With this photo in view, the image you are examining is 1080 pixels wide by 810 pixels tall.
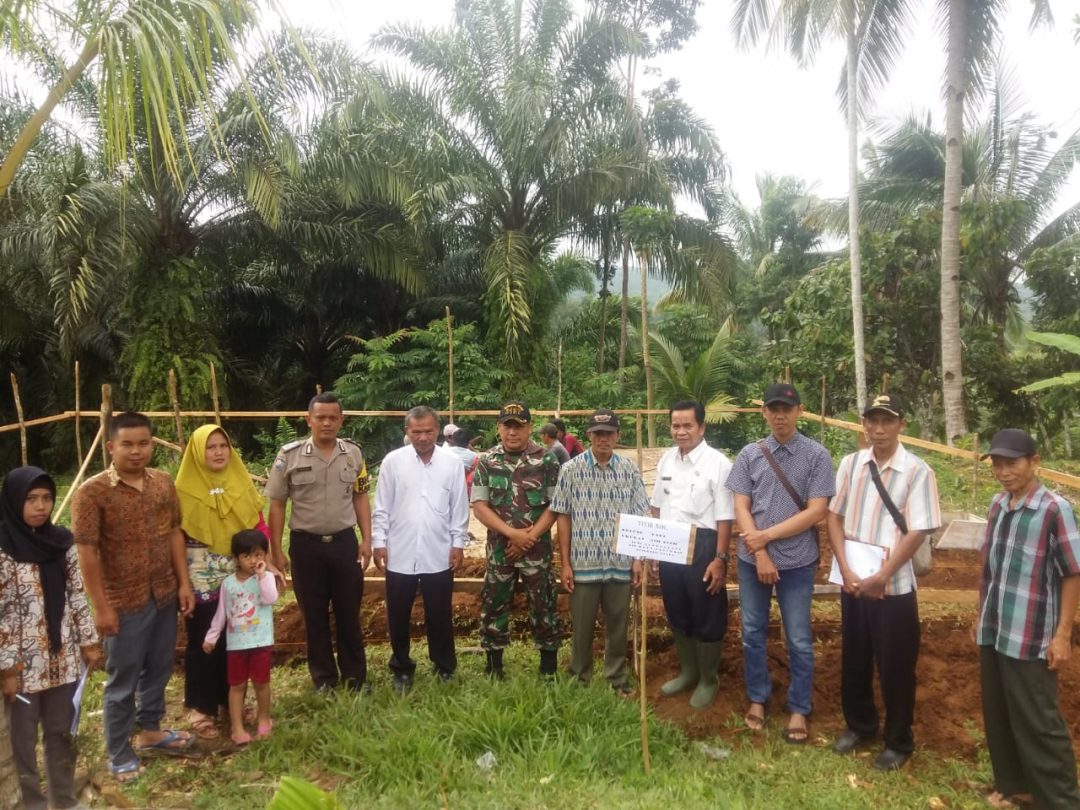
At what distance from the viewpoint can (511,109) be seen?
37.1 ft

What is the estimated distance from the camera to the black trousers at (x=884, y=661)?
311 centimetres

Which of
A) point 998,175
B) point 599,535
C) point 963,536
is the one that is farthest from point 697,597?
point 998,175

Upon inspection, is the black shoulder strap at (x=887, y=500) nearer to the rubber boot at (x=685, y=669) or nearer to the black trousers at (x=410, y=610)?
the rubber boot at (x=685, y=669)

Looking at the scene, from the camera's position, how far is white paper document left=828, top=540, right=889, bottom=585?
3.11 meters

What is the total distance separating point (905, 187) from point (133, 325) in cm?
1444

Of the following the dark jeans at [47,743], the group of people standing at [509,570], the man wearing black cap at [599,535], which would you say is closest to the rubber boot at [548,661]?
the group of people standing at [509,570]

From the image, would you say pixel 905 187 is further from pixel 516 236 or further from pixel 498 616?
pixel 498 616

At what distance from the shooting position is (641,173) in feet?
40.2

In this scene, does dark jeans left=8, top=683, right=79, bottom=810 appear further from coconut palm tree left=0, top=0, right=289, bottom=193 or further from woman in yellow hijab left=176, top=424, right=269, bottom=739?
coconut palm tree left=0, top=0, right=289, bottom=193

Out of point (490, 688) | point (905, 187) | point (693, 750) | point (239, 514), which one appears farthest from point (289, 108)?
point (905, 187)

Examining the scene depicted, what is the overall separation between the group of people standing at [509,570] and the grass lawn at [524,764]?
0.15 metres

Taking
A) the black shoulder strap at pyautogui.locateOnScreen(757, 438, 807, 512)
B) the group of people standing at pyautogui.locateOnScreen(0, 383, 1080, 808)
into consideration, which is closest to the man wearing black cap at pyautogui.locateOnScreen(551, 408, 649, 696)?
the group of people standing at pyautogui.locateOnScreen(0, 383, 1080, 808)

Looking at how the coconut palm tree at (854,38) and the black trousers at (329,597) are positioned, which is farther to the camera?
the coconut palm tree at (854,38)

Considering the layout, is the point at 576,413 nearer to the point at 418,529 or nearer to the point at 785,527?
the point at 418,529
